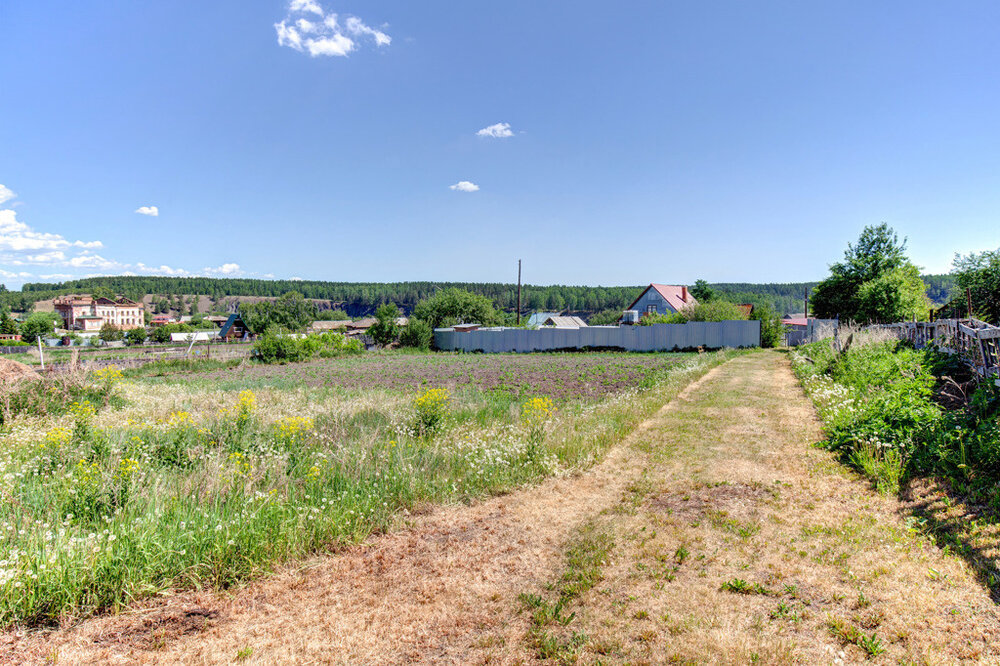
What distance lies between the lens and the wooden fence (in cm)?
661

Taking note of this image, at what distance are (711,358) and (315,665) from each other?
68.4 feet

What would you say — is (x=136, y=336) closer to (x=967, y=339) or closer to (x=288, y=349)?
(x=288, y=349)

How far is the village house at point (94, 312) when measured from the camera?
109 m

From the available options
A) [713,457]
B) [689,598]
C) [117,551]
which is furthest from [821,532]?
[117,551]

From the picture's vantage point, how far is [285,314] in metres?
45.1

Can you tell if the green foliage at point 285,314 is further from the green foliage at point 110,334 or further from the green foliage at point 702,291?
the green foliage at point 702,291

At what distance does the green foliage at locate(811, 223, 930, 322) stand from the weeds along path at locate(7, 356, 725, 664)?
106 ft

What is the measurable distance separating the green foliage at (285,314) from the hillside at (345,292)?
85721mm

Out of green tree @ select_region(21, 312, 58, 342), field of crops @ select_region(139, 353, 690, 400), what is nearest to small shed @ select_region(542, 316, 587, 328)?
field of crops @ select_region(139, 353, 690, 400)

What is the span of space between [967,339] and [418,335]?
32.4m

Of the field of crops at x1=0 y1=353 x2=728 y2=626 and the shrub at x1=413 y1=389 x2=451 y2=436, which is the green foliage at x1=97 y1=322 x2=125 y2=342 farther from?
the shrub at x1=413 y1=389 x2=451 y2=436

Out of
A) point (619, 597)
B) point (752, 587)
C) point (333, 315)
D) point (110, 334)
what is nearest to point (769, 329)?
point (752, 587)

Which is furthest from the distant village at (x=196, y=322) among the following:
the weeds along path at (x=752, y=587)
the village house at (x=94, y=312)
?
the weeds along path at (x=752, y=587)

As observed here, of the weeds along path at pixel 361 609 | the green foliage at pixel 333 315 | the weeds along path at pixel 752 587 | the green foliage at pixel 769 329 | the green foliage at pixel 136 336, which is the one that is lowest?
the green foliage at pixel 136 336
